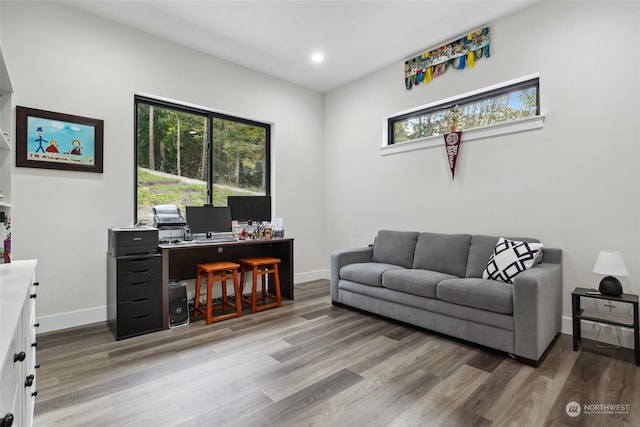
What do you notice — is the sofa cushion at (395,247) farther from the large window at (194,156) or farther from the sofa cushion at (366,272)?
the large window at (194,156)

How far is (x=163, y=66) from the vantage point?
145 inches

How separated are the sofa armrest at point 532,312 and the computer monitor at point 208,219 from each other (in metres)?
3.09

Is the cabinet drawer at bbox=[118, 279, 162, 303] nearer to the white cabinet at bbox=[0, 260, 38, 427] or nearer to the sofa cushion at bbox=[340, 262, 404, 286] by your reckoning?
the white cabinet at bbox=[0, 260, 38, 427]

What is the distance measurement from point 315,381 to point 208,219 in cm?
237

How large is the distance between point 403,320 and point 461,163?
6.17 feet

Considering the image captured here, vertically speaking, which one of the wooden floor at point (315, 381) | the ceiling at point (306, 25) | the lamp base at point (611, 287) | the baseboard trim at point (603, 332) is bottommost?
the wooden floor at point (315, 381)

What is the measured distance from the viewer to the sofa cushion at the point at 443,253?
3297 mm

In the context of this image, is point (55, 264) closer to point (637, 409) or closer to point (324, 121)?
point (324, 121)

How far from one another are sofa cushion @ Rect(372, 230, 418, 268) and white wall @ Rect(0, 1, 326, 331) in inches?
110

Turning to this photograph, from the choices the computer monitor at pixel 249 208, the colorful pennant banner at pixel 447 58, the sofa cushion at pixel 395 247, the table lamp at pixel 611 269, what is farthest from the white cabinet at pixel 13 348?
the colorful pennant banner at pixel 447 58

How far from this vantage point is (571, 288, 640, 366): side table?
2305 mm

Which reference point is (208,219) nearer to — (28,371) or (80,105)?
(80,105)

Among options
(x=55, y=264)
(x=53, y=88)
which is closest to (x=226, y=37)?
(x=53, y=88)

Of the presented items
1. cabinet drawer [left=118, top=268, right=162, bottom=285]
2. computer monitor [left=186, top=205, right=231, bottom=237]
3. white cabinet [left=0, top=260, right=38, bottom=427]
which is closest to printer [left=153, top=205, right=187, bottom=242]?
computer monitor [left=186, top=205, right=231, bottom=237]
